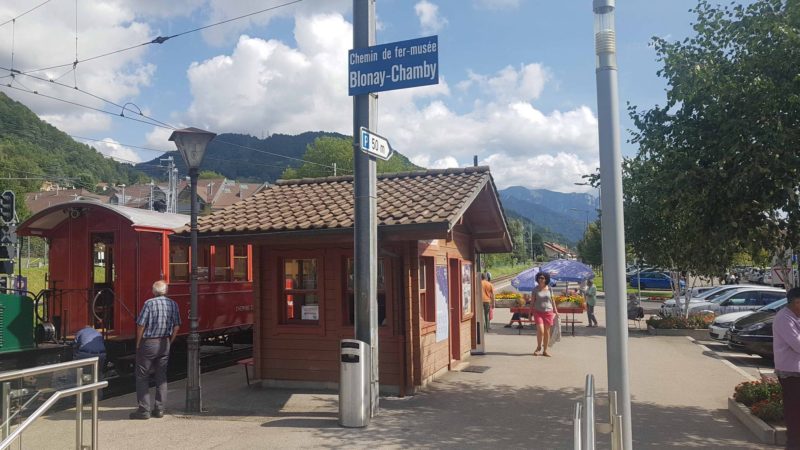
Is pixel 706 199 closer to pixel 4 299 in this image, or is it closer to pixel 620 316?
pixel 620 316

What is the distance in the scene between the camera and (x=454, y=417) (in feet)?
27.0

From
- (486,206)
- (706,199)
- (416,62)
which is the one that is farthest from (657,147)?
(486,206)

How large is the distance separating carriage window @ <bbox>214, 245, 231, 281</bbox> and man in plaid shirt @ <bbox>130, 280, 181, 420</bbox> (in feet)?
15.7

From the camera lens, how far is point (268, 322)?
33.4ft

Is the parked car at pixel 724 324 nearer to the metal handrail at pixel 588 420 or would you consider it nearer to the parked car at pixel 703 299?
the parked car at pixel 703 299

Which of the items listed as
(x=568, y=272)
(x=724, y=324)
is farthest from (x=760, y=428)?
(x=568, y=272)

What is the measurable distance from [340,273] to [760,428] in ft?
18.8

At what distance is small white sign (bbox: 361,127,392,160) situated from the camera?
7.78 m

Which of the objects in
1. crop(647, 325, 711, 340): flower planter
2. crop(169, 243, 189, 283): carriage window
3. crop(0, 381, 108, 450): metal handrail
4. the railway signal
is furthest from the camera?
crop(647, 325, 711, 340): flower planter

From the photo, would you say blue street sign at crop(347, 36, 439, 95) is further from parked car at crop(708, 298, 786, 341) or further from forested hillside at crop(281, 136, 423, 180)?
A: forested hillside at crop(281, 136, 423, 180)

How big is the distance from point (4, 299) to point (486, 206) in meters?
7.90

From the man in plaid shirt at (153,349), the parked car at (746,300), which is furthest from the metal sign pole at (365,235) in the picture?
the parked car at (746,300)

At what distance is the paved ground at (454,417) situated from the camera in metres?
7.06

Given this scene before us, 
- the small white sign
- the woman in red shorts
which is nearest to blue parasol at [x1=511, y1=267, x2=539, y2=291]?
the woman in red shorts
